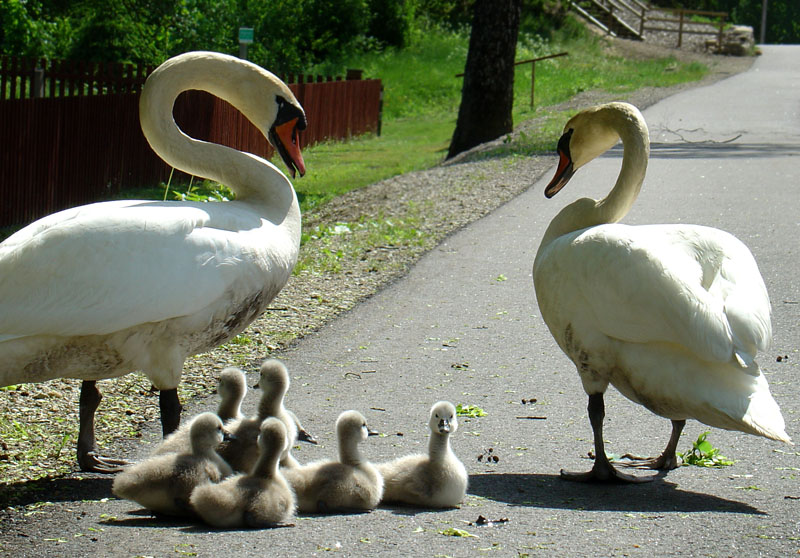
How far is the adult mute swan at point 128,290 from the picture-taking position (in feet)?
14.4

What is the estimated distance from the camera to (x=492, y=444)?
17.3 ft

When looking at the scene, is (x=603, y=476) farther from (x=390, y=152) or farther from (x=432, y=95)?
(x=432, y=95)

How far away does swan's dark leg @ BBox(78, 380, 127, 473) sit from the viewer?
15.7 feet

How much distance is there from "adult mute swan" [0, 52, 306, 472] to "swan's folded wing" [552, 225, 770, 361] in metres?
1.51

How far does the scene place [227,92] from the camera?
5727 millimetres

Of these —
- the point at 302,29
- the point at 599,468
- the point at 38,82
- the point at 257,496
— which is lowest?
the point at 599,468

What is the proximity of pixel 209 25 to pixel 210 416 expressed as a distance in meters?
25.4

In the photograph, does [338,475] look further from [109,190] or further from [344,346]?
[109,190]

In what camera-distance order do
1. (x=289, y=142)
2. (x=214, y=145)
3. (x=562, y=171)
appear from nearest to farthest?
(x=214, y=145), (x=289, y=142), (x=562, y=171)

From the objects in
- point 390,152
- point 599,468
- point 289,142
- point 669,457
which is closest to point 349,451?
point 599,468

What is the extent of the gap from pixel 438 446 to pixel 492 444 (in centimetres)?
80

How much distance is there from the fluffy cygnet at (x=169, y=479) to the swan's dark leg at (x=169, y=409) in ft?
1.51

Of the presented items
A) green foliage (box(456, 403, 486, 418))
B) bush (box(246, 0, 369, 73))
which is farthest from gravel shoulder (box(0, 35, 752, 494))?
bush (box(246, 0, 369, 73))

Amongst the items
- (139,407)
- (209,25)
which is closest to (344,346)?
(139,407)
